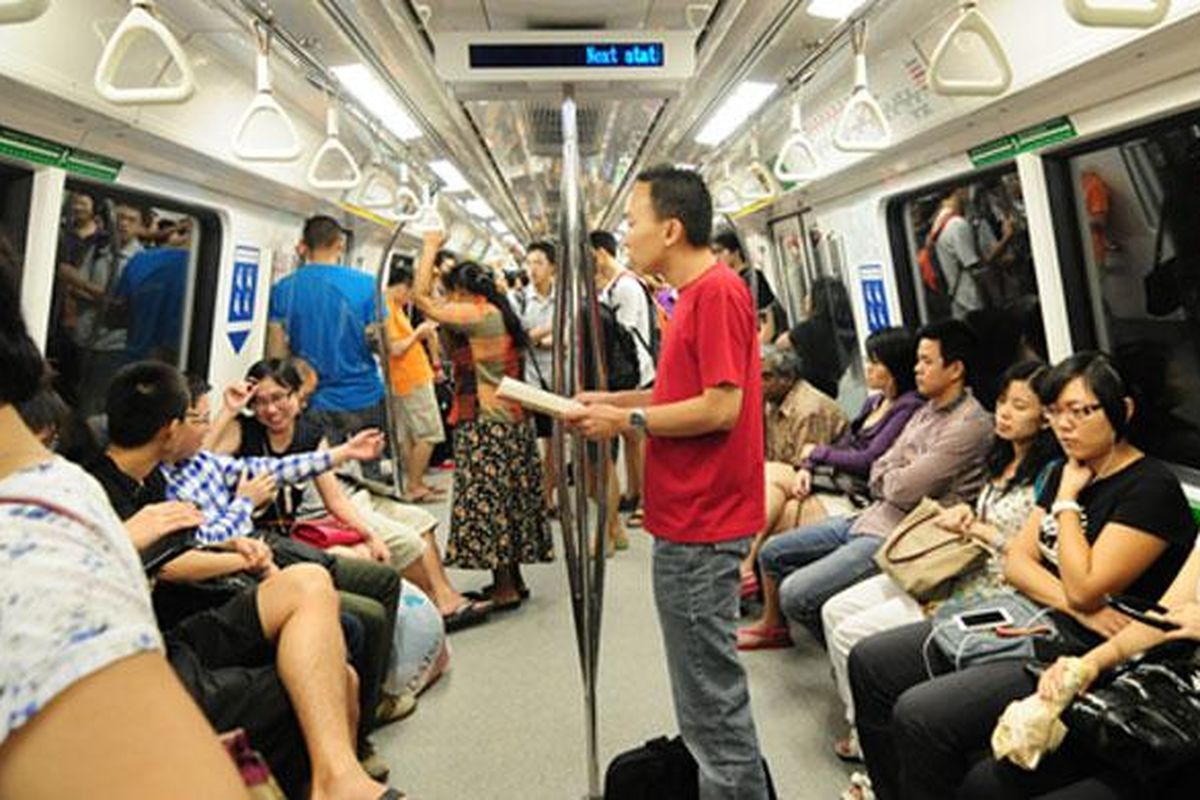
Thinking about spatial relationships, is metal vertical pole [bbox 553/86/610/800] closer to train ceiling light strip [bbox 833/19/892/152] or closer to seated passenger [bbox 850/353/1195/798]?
seated passenger [bbox 850/353/1195/798]

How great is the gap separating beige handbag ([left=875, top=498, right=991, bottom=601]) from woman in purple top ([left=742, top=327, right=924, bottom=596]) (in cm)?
72

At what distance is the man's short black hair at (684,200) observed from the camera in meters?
1.92

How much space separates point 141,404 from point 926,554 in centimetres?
255

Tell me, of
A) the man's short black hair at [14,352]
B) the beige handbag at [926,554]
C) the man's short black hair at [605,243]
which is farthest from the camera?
the man's short black hair at [605,243]

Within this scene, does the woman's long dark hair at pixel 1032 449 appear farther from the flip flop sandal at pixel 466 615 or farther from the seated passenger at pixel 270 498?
the flip flop sandal at pixel 466 615

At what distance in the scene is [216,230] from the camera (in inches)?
179

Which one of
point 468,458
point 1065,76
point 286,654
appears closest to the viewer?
point 286,654

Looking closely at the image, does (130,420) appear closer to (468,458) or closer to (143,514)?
(143,514)

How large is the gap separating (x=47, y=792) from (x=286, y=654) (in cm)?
180

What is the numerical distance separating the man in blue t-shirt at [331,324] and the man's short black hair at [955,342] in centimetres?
322

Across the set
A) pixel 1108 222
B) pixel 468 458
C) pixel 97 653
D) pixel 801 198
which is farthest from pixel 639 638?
pixel 801 198

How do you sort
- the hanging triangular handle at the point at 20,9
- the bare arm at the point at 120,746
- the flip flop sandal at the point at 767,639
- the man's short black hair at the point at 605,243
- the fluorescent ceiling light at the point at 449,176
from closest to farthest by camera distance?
the bare arm at the point at 120,746 → the hanging triangular handle at the point at 20,9 → the flip flop sandal at the point at 767,639 → the man's short black hair at the point at 605,243 → the fluorescent ceiling light at the point at 449,176

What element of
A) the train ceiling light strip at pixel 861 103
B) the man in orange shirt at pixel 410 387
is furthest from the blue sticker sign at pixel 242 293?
the train ceiling light strip at pixel 861 103

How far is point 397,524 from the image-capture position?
3494 mm
